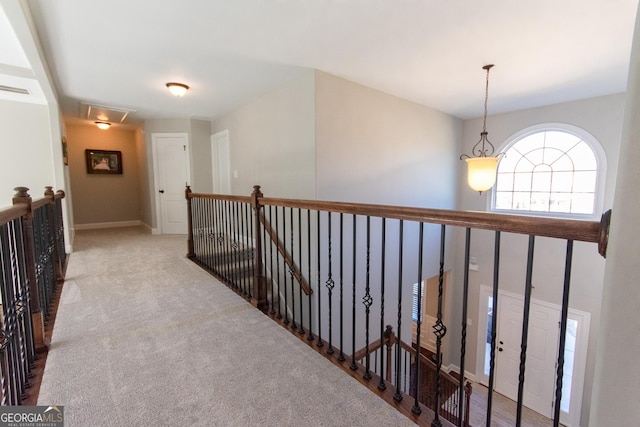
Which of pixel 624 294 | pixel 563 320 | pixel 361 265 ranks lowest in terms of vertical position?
pixel 361 265

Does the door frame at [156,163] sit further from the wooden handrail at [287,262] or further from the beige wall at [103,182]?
the wooden handrail at [287,262]

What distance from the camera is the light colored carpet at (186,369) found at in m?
1.28

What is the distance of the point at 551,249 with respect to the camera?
4.35 m

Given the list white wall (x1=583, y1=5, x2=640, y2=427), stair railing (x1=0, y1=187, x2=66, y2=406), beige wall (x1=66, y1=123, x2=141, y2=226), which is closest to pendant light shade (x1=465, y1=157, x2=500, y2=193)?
white wall (x1=583, y1=5, x2=640, y2=427)

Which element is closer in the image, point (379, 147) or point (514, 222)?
point (514, 222)

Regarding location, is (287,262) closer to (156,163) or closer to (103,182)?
(156,163)

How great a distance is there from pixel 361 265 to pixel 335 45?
2.52 metres

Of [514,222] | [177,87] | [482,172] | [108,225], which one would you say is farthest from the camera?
[108,225]

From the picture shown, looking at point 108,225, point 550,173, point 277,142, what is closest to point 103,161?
point 108,225

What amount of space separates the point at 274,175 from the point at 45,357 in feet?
8.99

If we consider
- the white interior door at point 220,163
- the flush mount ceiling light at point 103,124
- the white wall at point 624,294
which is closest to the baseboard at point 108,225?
the flush mount ceiling light at point 103,124

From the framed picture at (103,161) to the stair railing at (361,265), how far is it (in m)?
4.03

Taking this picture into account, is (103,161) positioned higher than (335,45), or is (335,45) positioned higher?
(335,45)

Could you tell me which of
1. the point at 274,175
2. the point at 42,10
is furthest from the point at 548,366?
the point at 42,10
